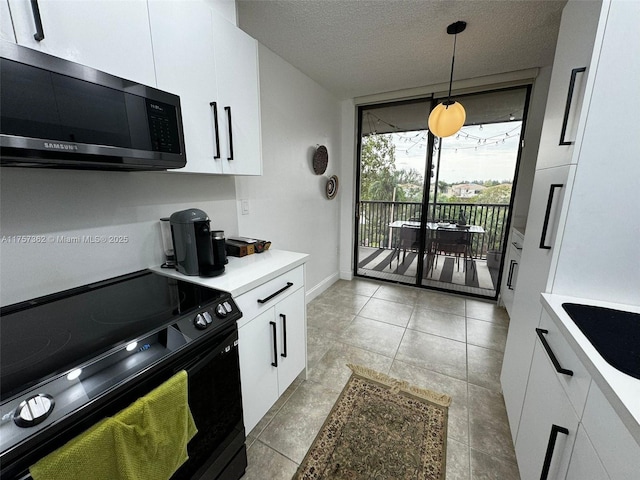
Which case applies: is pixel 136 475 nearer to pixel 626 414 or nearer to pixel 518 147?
pixel 626 414

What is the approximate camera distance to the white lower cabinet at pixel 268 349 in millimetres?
1271

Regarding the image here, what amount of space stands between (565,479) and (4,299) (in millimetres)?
2012

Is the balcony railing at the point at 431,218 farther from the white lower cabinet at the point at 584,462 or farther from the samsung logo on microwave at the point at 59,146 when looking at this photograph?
the samsung logo on microwave at the point at 59,146

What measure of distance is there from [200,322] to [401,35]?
92.2 inches

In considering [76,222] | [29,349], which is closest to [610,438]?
[29,349]

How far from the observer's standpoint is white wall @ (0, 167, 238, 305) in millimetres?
964

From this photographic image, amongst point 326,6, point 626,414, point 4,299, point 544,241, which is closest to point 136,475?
point 4,299

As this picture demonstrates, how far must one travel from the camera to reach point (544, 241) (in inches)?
47.1

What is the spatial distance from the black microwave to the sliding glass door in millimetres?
2883

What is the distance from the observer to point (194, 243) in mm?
1229

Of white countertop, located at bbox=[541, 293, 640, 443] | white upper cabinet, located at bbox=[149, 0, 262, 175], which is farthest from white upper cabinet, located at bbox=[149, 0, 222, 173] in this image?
white countertop, located at bbox=[541, 293, 640, 443]

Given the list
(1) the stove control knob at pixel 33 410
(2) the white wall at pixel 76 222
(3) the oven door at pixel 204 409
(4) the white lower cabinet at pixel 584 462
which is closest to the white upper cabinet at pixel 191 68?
(2) the white wall at pixel 76 222

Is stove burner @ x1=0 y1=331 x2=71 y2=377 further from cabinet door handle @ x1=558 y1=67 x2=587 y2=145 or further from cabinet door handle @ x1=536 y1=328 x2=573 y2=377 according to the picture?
cabinet door handle @ x1=558 y1=67 x2=587 y2=145

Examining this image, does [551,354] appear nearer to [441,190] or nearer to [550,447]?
[550,447]
